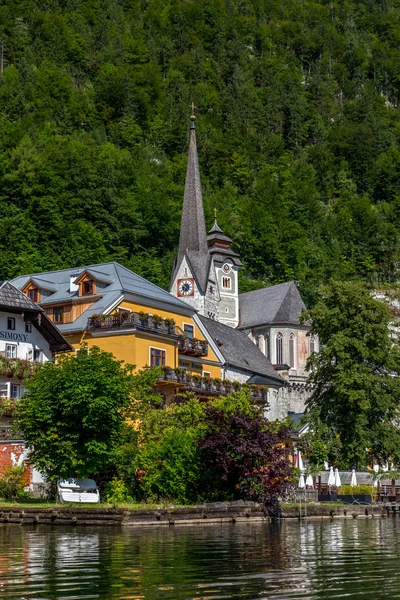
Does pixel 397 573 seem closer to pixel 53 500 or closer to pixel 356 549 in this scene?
pixel 356 549

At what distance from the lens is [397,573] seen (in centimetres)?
1888

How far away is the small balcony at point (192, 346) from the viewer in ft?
193

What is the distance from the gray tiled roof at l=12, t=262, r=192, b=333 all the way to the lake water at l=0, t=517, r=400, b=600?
2498 centimetres

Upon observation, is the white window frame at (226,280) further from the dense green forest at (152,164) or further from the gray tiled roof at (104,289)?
the gray tiled roof at (104,289)

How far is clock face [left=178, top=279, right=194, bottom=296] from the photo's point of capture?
98.6 meters

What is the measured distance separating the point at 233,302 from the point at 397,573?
8869 cm

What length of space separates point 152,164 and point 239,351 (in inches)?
2977

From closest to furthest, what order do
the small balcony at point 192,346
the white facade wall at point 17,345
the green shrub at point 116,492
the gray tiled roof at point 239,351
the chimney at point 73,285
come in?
the green shrub at point 116,492
the white facade wall at point 17,345
the chimney at point 73,285
the small balcony at point 192,346
the gray tiled roof at point 239,351

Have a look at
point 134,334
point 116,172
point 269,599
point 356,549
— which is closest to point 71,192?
point 116,172

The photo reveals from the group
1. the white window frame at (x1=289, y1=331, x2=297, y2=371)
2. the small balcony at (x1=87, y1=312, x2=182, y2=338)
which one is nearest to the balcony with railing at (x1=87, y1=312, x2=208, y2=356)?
the small balcony at (x1=87, y1=312, x2=182, y2=338)

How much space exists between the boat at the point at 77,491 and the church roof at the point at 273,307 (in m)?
63.3

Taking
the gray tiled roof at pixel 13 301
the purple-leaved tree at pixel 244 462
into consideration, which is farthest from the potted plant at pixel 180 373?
the purple-leaved tree at pixel 244 462

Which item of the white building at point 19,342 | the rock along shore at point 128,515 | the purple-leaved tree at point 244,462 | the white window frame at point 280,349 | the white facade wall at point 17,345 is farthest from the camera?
the white window frame at point 280,349

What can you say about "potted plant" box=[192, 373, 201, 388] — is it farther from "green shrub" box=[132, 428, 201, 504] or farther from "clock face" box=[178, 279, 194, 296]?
"clock face" box=[178, 279, 194, 296]
